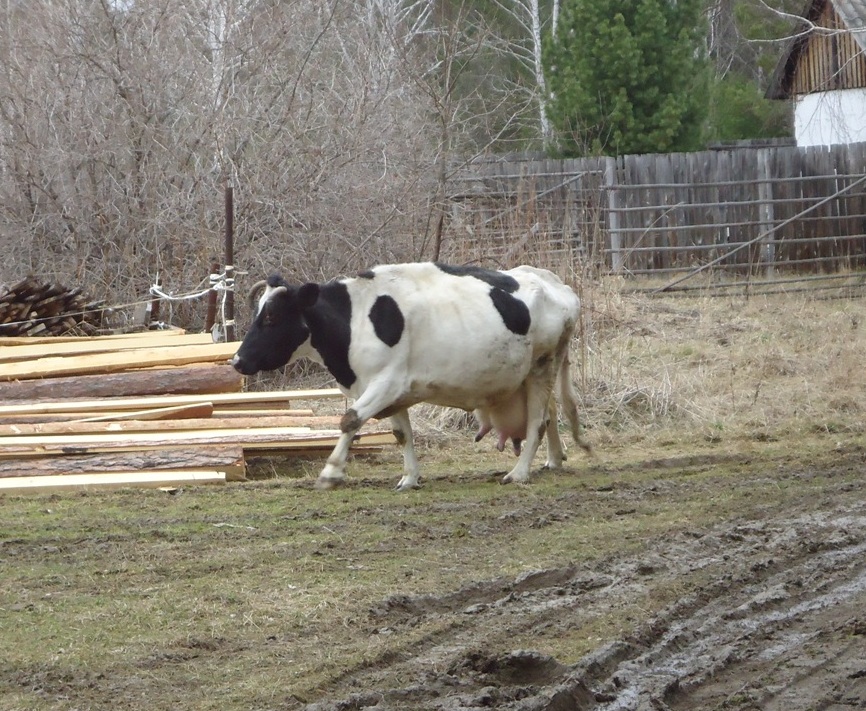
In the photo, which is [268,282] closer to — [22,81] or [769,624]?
[769,624]

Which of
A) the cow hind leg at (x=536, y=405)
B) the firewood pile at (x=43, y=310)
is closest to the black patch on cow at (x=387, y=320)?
the cow hind leg at (x=536, y=405)

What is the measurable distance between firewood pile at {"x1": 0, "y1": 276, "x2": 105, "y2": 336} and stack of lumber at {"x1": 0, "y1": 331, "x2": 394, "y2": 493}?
82cm

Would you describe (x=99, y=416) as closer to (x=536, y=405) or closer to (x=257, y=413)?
(x=257, y=413)

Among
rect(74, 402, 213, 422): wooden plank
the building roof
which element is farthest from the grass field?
the building roof

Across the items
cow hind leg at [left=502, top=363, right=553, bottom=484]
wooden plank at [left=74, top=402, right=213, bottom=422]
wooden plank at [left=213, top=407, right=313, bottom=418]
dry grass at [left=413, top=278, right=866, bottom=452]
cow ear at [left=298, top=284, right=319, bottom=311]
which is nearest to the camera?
cow ear at [left=298, top=284, right=319, bottom=311]

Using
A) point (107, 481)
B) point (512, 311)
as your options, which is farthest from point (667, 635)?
point (107, 481)

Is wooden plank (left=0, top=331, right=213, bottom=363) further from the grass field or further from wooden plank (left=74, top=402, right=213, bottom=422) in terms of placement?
the grass field

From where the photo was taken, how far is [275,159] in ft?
60.4

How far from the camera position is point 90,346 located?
14484mm

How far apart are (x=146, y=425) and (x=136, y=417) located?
1.29ft

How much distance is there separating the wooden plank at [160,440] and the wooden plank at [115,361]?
1661 mm

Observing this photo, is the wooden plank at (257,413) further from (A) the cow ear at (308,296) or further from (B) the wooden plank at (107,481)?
(A) the cow ear at (308,296)

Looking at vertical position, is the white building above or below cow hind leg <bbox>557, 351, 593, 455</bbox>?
above

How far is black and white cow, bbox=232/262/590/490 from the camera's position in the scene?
35.4ft
